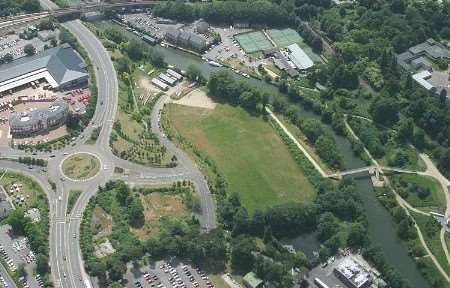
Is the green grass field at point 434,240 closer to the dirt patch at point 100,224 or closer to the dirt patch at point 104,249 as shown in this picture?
the dirt patch at point 104,249

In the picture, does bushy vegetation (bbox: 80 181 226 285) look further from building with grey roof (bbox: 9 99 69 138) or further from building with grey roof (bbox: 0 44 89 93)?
building with grey roof (bbox: 0 44 89 93)

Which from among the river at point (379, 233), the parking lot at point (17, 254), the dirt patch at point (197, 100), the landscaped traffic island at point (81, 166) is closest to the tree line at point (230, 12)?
the dirt patch at point (197, 100)

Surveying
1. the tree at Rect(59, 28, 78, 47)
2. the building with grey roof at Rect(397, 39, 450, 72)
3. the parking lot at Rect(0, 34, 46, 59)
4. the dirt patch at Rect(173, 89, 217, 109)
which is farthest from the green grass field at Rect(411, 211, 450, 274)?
the parking lot at Rect(0, 34, 46, 59)

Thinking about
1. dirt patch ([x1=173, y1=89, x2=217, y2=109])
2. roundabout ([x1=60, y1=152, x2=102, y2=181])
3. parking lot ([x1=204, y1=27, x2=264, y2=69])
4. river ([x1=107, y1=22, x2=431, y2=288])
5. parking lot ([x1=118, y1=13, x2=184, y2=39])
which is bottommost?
river ([x1=107, y1=22, x2=431, y2=288])

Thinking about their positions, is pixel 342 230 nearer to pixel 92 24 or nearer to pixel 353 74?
pixel 353 74

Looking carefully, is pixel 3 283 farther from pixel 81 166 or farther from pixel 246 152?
pixel 246 152

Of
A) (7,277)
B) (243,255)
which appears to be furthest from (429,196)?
(7,277)
